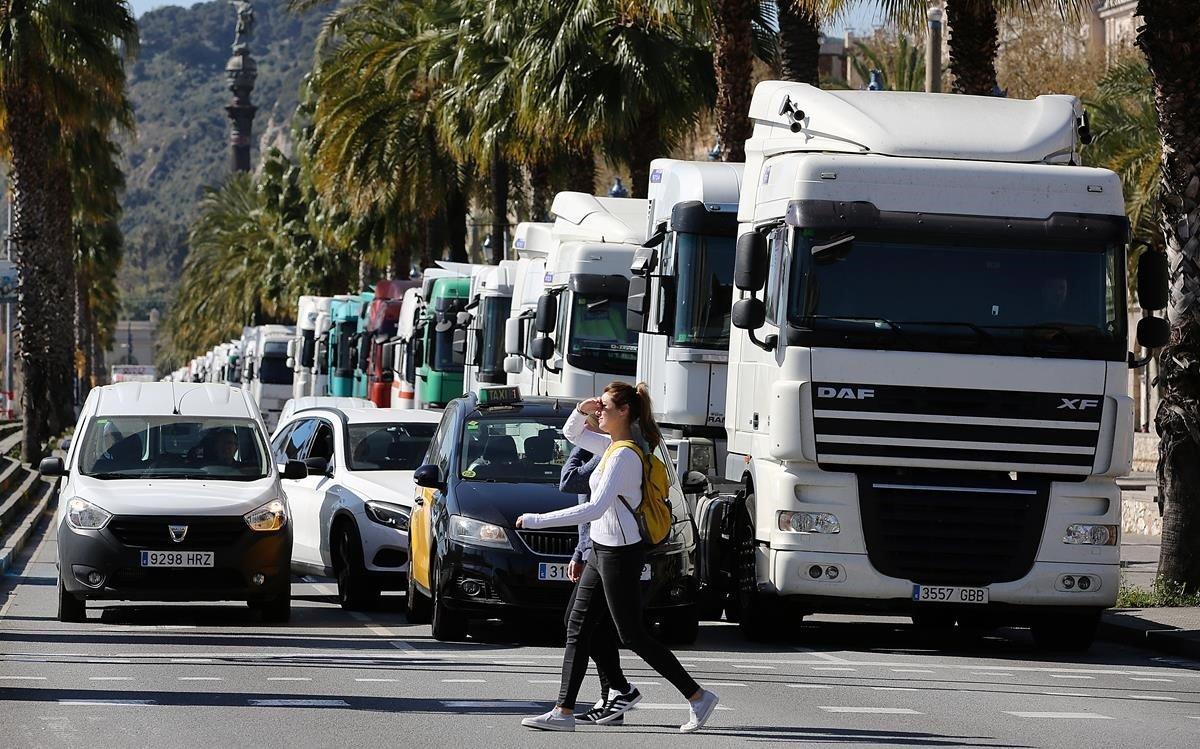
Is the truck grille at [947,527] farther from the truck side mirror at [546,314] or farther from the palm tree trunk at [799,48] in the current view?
the palm tree trunk at [799,48]

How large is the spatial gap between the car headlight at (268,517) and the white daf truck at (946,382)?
3889 millimetres

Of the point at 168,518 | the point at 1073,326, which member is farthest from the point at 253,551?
the point at 1073,326

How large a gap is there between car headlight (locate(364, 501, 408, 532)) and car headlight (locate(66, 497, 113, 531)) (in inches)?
98.5

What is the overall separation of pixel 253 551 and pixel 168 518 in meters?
0.68

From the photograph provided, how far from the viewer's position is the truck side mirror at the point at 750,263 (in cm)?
1389

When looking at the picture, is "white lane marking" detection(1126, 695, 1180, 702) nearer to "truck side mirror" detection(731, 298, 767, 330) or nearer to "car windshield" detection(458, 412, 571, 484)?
"truck side mirror" detection(731, 298, 767, 330)

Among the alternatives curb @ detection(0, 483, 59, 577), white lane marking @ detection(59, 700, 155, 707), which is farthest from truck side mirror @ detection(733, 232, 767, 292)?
curb @ detection(0, 483, 59, 577)

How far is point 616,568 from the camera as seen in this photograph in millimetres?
9562

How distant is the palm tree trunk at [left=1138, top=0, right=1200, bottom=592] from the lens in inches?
650

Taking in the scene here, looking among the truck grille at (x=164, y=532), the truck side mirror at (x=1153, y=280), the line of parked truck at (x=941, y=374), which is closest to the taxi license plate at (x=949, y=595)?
the line of parked truck at (x=941, y=374)

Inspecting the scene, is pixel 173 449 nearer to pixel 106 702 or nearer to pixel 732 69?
pixel 106 702

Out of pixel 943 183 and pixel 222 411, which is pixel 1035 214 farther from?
pixel 222 411

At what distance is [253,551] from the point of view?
15219mm

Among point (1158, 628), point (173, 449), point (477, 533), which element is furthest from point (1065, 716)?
point (173, 449)
